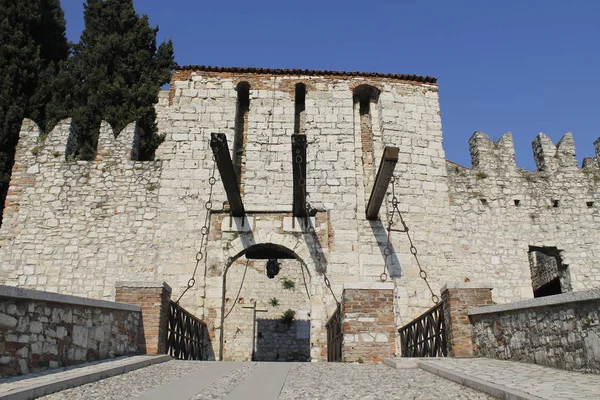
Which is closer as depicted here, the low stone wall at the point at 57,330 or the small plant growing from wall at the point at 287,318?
the low stone wall at the point at 57,330

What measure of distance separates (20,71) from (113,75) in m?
2.58

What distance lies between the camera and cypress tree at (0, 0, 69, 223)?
13367 mm

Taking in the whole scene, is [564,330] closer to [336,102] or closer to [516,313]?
[516,313]

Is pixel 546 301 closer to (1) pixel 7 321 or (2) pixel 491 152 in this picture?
(1) pixel 7 321

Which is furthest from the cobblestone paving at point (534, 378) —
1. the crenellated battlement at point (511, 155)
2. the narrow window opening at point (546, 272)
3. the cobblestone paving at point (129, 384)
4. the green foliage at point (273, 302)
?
the green foliage at point (273, 302)

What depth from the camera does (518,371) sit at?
5129 mm

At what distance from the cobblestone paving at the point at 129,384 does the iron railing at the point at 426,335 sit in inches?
137

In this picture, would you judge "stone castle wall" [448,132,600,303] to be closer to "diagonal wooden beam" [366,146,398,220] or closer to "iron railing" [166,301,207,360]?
"diagonal wooden beam" [366,146,398,220]

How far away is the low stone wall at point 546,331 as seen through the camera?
4.77 metres

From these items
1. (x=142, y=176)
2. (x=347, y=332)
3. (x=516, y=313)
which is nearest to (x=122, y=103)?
(x=142, y=176)

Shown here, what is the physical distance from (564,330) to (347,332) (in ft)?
10.3

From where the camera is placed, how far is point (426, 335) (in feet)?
27.5

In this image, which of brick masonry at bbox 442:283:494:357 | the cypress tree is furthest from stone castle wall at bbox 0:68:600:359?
brick masonry at bbox 442:283:494:357

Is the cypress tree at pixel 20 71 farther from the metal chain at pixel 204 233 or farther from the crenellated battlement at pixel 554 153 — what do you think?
the crenellated battlement at pixel 554 153
